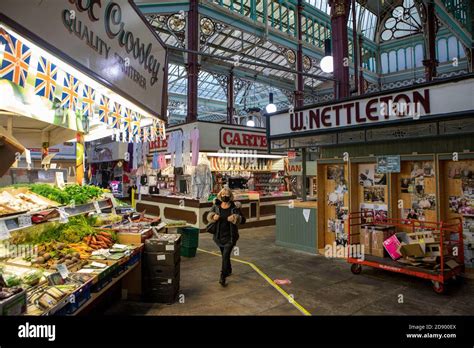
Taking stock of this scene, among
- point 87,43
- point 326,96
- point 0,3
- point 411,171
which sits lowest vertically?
point 411,171

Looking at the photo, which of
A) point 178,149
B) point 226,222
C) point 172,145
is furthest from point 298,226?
point 172,145

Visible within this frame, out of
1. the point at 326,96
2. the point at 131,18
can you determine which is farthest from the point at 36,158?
the point at 131,18

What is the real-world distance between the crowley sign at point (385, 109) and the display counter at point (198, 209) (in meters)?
4.84

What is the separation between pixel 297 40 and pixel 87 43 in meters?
16.3

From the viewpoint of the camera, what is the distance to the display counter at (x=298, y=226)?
8516 millimetres

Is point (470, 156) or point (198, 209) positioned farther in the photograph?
point (198, 209)

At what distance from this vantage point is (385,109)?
6473 mm

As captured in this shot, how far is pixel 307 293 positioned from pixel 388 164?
365 centimetres

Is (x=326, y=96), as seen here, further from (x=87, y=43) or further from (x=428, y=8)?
(x=87, y=43)

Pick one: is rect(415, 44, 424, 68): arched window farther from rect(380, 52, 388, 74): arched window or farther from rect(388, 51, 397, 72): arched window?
rect(380, 52, 388, 74): arched window

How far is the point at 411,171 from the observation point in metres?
7.35

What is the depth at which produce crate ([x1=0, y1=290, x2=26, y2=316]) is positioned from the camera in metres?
2.34

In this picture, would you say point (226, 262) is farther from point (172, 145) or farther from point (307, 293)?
point (172, 145)

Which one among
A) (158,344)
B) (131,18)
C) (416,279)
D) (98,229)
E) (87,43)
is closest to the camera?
(158,344)
